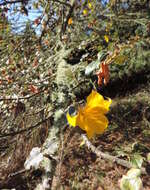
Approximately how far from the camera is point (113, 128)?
3.03 meters

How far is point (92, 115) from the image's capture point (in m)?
0.61

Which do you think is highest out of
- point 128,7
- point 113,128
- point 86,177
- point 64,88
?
point 128,7

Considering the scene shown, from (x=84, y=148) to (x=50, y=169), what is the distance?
2.12 metres

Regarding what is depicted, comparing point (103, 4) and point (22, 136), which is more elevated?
point (103, 4)

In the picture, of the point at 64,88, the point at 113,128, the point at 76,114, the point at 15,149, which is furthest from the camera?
the point at 113,128

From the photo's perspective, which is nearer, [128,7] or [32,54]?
[32,54]

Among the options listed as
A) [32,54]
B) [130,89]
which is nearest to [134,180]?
[32,54]

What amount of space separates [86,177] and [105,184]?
0.87 feet

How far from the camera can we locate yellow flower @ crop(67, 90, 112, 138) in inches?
23.3

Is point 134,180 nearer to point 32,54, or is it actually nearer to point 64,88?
point 64,88

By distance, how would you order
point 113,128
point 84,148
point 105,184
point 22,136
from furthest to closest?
point 113,128
point 84,148
point 105,184
point 22,136

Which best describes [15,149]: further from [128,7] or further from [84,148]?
[128,7]

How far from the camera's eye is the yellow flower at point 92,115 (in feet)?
1.94

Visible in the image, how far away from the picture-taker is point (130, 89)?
14.5ft
